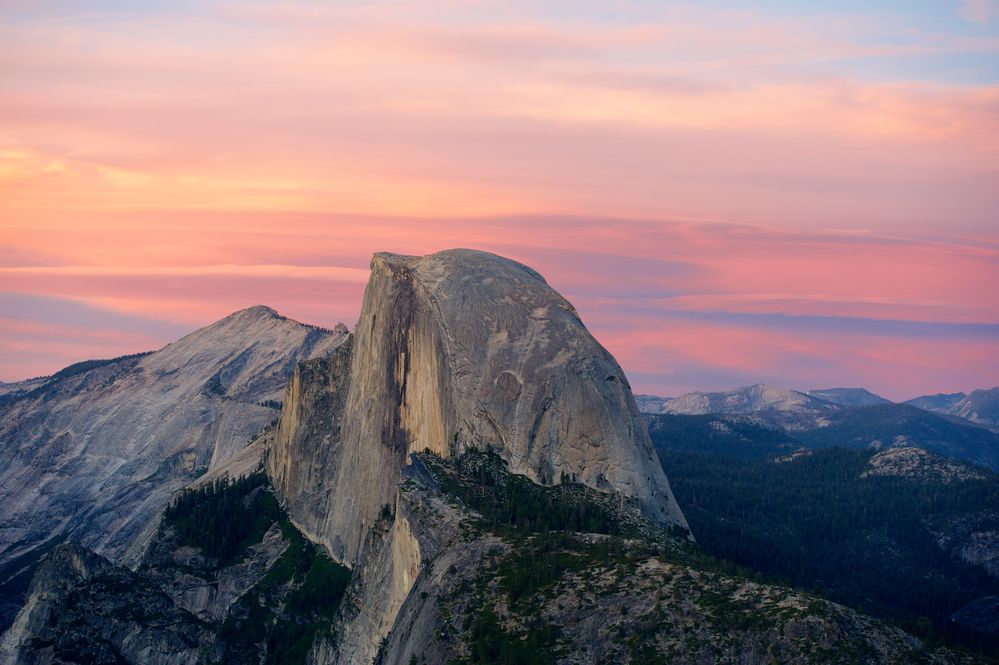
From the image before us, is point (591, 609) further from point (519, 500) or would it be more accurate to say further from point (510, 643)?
point (519, 500)

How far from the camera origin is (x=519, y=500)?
581ft

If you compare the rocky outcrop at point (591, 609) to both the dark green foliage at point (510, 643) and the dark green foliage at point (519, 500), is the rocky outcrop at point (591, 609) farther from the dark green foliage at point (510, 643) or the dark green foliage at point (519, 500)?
the dark green foliage at point (519, 500)

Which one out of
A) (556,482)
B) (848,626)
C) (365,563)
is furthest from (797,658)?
(365,563)

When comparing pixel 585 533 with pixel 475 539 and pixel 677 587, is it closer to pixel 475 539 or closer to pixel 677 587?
pixel 475 539

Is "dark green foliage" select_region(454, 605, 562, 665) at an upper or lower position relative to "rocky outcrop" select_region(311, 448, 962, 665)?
lower

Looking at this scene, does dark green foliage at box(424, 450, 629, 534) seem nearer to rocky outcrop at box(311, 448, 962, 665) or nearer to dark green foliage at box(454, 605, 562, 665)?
rocky outcrop at box(311, 448, 962, 665)

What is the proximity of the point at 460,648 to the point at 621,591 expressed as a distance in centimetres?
1919

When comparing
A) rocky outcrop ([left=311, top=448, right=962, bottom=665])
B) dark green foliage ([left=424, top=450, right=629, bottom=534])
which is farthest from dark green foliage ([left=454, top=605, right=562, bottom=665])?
dark green foliage ([left=424, top=450, right=629, bottom=534])

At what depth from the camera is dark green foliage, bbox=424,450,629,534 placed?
554 feet

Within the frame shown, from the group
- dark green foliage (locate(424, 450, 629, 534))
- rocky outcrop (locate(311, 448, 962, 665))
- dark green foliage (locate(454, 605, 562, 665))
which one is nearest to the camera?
rocky outcrop (locate(311, 448, 962, 665))

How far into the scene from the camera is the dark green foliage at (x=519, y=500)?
6644 inches

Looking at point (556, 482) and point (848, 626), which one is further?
point (556, 482)

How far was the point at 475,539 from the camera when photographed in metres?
158

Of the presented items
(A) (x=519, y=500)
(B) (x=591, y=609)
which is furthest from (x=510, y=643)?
(A) (x=519, y=500)
